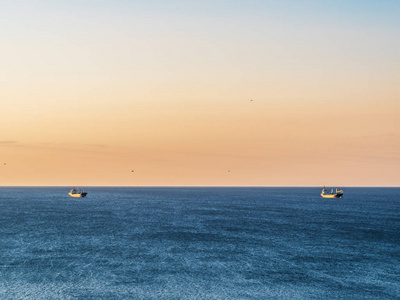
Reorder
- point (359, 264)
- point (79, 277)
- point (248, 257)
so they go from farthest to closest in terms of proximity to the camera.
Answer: point (248, 257) < point (359, 264) < point (79, 277)

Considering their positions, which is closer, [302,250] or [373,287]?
[373,287]

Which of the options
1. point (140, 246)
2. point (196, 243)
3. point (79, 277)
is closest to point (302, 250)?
point (196, 243)

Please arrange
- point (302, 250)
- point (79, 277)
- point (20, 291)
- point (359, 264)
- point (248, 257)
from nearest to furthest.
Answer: point (20, 291) < point (79, 277) < point (359, 264) < point (248, 257) < point (302, 250)

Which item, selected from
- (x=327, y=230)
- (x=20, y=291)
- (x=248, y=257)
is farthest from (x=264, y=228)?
(x=20, y=291)

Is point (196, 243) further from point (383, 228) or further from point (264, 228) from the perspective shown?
point (383, 228)

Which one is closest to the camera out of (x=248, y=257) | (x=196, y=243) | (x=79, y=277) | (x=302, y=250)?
(x=79, y=277)

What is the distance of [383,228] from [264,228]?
30.2 m

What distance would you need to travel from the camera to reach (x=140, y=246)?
6944cm

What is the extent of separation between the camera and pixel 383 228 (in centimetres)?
9638

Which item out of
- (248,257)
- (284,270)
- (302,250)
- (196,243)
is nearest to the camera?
→ (284,270)

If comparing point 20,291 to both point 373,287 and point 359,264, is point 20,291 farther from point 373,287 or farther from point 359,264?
point 359,264

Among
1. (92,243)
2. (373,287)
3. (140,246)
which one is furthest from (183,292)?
(92,243)

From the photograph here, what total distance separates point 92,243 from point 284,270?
1481 inches

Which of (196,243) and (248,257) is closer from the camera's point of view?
(248,257)
